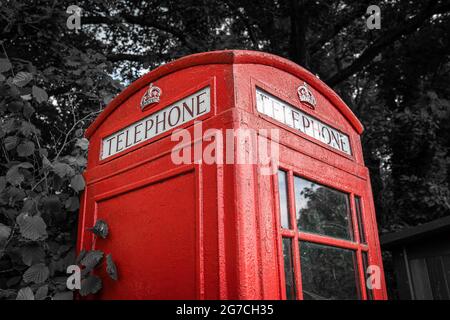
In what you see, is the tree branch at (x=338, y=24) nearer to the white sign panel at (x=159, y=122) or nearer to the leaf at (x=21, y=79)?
the leaf at (x=21, y=79)

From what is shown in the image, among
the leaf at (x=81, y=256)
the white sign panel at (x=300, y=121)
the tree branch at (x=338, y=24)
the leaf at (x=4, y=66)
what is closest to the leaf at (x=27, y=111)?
the leaf at (x=4, y=66)

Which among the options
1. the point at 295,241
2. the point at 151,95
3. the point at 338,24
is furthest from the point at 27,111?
the point at 338,24

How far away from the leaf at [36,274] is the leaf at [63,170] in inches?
20.4

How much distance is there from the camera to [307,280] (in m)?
1.63

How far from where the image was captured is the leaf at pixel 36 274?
6.68 feet

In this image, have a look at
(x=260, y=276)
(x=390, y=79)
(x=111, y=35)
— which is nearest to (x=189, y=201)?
(x=260, y=276)

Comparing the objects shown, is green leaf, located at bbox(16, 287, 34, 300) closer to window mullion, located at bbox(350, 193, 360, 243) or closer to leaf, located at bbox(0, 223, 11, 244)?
leaf, located at bbox(0, 223, 11, 244)

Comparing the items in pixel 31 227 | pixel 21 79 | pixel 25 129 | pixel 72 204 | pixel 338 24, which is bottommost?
pixel 31 227

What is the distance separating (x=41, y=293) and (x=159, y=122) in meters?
1.07

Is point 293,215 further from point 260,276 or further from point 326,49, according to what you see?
point 326,49

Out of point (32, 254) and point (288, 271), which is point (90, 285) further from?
point (288, 271)

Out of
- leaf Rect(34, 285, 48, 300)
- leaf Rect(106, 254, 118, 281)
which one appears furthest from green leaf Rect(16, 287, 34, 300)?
leaf Rect(106, 254, 118, 281)

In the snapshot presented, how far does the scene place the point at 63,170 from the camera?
2266mm
